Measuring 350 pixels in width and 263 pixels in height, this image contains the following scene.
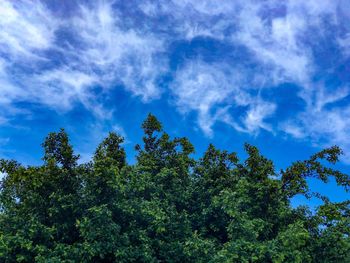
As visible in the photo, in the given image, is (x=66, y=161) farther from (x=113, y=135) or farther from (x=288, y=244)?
(x=288, y=244)

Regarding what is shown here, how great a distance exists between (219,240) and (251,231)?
2359mm

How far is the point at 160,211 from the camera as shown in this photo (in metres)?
16.5

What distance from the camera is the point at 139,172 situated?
1903cm

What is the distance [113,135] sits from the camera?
19.8m

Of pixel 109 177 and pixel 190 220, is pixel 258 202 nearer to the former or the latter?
pixel 190 220

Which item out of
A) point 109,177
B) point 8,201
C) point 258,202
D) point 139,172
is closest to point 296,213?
point 258,202

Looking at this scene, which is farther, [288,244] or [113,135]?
[113,135]

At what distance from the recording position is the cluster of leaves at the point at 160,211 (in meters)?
15.6

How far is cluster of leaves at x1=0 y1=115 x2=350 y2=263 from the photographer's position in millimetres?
15609

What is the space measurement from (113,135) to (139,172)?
2288 mm

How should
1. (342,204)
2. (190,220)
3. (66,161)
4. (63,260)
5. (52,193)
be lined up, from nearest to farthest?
1. (63,260)
2. (52,193)
3. (66,161)
4. (190,220)
5. (342,204)

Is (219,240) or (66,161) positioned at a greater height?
(66,161)

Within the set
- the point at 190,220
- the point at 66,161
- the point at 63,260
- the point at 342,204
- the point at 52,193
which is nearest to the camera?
the point at 63,260

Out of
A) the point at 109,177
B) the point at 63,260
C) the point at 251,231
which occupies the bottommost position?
the point at 63,260
